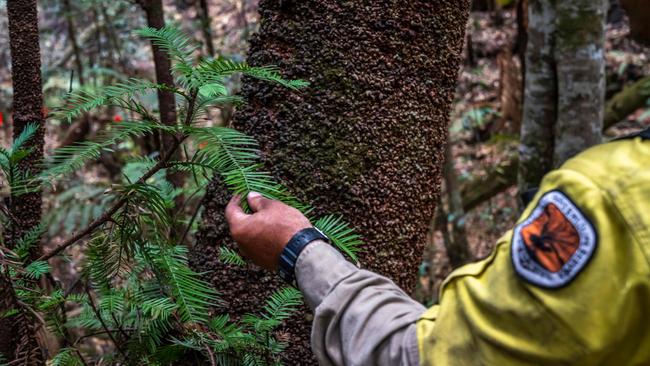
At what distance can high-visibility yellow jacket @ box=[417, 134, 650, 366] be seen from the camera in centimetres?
99

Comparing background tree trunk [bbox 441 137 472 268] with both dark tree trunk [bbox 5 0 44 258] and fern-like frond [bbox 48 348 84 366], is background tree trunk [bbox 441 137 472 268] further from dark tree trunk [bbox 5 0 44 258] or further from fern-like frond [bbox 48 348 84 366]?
fern-like frond [bbox 48 348 84 366]

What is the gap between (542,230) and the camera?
42.2 inches

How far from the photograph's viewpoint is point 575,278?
1004 mm

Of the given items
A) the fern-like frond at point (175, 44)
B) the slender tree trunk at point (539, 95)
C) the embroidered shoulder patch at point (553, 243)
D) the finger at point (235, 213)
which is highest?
the fern-like frond at point (175, 44)

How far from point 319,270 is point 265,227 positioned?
175 millimetres

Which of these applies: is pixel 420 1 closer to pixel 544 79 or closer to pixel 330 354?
pixel 330 354

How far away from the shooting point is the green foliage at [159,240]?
1477 mm

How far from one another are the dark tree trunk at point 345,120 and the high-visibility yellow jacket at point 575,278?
0.79 meters

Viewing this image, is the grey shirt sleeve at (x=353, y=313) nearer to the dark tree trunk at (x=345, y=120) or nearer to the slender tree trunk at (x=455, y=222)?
A: the dark tree trunk at (x=345, y=120)

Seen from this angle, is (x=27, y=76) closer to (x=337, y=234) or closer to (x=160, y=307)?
(x=160, y=307)

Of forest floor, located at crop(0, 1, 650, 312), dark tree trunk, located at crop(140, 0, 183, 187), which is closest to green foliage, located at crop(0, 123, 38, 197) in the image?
dark tree trunk, located at crop(140, 0, 183, 187)

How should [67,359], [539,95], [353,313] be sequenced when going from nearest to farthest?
[353,313], [67,359], [539,95]

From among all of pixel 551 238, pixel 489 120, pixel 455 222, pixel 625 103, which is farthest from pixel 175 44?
pixel 489 120

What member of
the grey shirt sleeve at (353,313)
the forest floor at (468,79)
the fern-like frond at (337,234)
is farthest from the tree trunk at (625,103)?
the grey shirt sleeve at (353,313)
